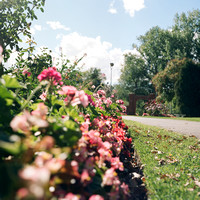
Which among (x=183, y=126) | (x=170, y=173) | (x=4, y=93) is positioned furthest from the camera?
(x=183, y=126)

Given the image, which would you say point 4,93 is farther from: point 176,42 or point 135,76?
point 135,76

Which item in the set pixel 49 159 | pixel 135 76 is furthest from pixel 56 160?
pixel 135 76

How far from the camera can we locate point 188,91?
17.8 meters

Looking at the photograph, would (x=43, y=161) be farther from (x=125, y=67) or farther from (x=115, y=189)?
(x=125, y=67)

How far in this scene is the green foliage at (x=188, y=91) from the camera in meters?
17.7

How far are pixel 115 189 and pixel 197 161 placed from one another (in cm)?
212

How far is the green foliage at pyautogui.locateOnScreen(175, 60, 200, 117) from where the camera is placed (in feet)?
58.0

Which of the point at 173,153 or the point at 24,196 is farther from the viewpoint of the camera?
the point at 173,153

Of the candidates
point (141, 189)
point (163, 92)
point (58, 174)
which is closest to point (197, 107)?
point (163, 92)

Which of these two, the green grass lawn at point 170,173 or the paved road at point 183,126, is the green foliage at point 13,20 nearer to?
the green grass lawn at point 170,173

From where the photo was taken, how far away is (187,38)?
3123 cm

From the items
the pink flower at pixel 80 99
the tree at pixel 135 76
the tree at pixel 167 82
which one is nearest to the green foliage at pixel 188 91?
the tree at pixel 167 82

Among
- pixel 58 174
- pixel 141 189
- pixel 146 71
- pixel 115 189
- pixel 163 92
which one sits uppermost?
pixel 146 71

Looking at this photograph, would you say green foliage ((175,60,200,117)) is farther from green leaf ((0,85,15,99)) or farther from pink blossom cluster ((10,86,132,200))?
green leaf ((0,85,15,99))
